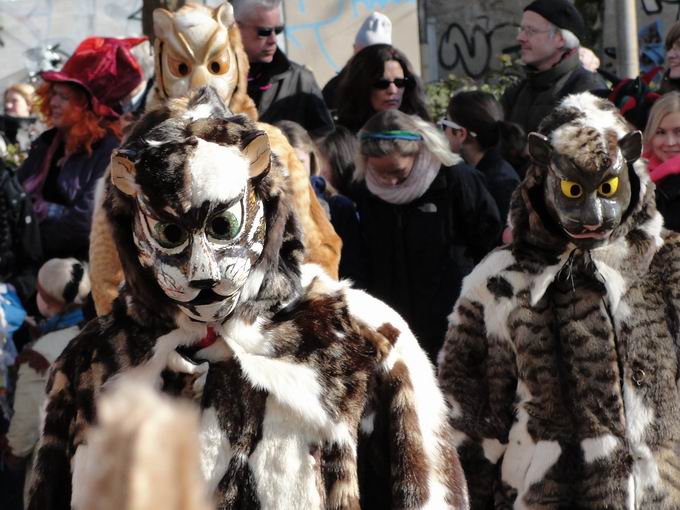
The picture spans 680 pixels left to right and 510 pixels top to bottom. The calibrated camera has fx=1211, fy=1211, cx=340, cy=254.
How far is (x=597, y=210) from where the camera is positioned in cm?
449

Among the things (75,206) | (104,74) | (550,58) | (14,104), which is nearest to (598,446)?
(75,206)

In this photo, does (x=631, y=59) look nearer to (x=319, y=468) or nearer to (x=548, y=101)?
(x=548, y=101)

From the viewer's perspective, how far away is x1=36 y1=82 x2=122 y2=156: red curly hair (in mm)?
6341

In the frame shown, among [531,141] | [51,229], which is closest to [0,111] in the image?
[51,229]

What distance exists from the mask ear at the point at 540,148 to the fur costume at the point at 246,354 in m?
1.69

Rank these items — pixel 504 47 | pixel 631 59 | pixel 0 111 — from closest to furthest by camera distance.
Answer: pixel 631 59
pixel 0 111
pixel 504 47

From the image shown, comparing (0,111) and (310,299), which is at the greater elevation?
(310,299)

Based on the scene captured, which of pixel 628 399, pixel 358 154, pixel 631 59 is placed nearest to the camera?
pixel 628 399

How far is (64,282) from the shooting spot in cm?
582

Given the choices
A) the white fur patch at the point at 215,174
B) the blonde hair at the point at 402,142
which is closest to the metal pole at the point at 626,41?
the blonde hair at the point at 402,142

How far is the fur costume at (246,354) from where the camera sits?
2955mm

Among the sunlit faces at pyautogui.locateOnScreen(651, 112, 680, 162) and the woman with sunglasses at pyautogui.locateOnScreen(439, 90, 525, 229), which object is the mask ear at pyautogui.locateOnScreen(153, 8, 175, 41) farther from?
the sunlit faces at pyautogui.locateOnScreen(651, 112, 680, 162)

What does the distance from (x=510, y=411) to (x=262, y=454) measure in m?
1.87

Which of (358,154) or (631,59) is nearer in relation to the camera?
(358,154)
